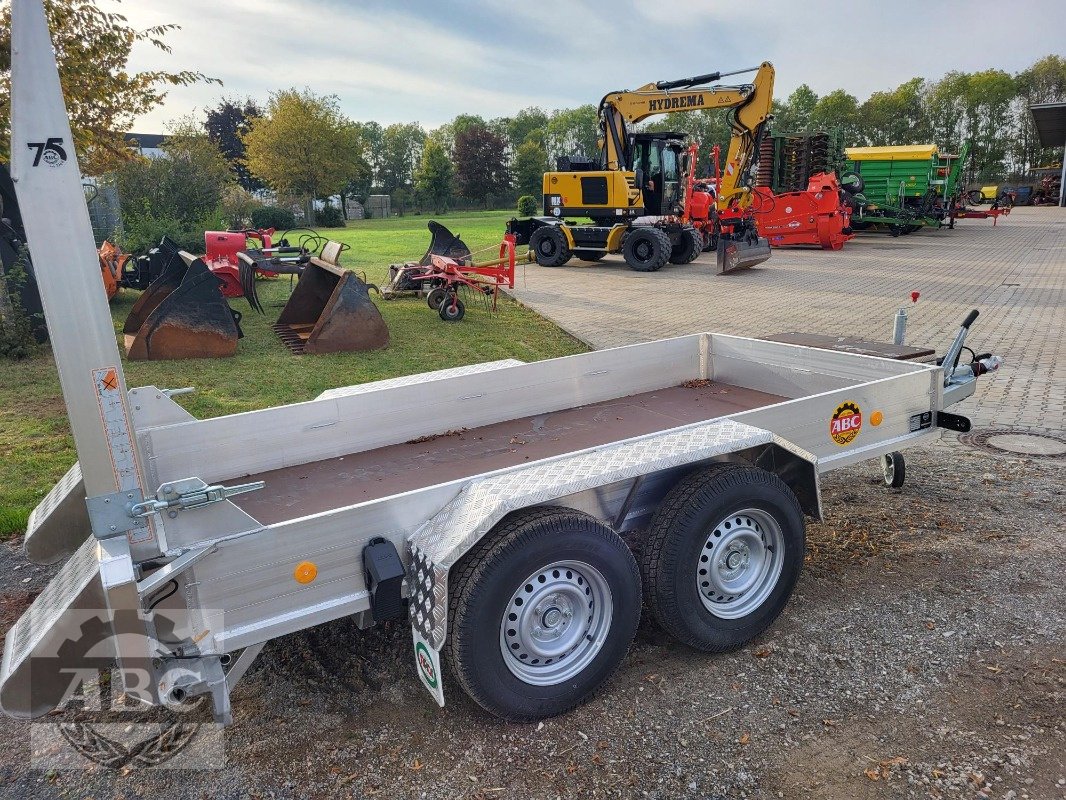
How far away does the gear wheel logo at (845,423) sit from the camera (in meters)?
3.88

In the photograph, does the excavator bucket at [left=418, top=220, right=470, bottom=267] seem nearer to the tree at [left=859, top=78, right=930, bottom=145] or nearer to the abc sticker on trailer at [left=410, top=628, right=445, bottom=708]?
the abc sticker on trailer at [left=410, top=628, right=445, bottom=708]

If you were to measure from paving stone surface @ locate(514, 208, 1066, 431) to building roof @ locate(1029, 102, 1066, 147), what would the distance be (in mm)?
28437

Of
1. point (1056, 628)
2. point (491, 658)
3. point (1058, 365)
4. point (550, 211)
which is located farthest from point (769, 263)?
point (491, 658)

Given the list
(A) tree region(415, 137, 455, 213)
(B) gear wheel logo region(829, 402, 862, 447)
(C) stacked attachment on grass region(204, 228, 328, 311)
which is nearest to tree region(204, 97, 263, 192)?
(A) tree region(415, 137, 455, 213)

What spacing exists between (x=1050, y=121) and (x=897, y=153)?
28.8 metres

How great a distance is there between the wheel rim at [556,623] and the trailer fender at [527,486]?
278mm

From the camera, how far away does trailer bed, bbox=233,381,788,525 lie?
3746 mm

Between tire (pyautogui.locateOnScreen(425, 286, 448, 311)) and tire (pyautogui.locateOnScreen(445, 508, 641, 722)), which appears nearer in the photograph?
tire (pyautogui.locateOnScreen(445, 508, 641, 722))

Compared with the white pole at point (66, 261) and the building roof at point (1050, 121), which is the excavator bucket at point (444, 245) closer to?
the white pole at point (66, 261)

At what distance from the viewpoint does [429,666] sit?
2734 millimetres

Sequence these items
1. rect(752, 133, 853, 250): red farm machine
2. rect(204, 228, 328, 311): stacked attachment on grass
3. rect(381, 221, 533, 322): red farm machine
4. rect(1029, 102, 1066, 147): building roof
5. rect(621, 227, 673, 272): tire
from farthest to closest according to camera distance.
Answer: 1. rect(1029, 102, 1066, 147): building roof
2. rect(752, 133, 853, 250): red farm machine
3. rect(621, 227, 673, 272): tire
4. rect(204, 228, 328, 311): stacked attachment on grass
5. rect(381, 221, 533, 322): red farm machine

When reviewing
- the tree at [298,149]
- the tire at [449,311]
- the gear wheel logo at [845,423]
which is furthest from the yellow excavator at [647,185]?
the tree at [298,149]

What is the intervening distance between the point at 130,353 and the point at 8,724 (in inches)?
279

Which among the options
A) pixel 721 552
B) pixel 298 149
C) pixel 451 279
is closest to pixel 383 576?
pixel 721 552
